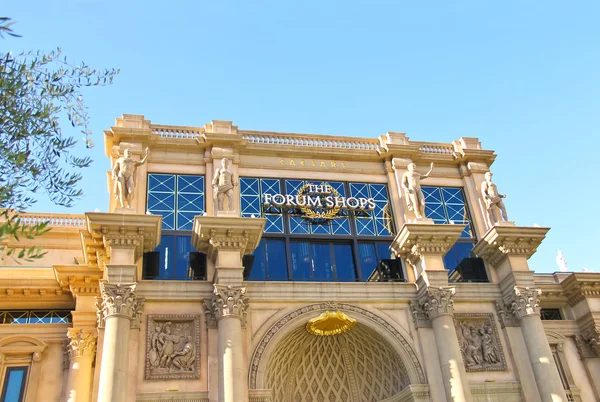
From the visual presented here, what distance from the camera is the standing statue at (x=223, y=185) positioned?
26.9 meters

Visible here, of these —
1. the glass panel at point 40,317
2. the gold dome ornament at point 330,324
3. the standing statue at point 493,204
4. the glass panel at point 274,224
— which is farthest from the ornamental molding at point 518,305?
the glass panel at point 40,317

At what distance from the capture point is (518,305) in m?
27.0

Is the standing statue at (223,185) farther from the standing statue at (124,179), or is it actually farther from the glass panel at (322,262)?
the glass panel at (322,262)

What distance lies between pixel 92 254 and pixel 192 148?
7098 mm

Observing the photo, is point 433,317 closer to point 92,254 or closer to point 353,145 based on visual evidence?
point 353,145

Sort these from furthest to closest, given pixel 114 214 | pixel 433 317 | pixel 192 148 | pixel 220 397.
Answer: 1. pixel 192 148
2. pixel 433 317
3. pixel 114 214
4. pixel 220 397

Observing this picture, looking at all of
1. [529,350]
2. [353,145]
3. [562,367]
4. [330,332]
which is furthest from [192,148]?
[562,367]

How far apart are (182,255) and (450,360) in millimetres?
12314

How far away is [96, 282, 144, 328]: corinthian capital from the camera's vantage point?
23.0 metres

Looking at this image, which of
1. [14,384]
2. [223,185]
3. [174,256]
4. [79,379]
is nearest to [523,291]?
[223,185]

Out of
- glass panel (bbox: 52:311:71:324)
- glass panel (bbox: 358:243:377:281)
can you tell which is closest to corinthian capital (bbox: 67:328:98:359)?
glass panel (bbox: 52:311:71:324)

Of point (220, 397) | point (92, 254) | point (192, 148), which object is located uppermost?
point (192, 148)

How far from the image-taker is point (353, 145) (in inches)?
1262

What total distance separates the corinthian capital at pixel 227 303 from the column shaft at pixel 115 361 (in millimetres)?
3346
